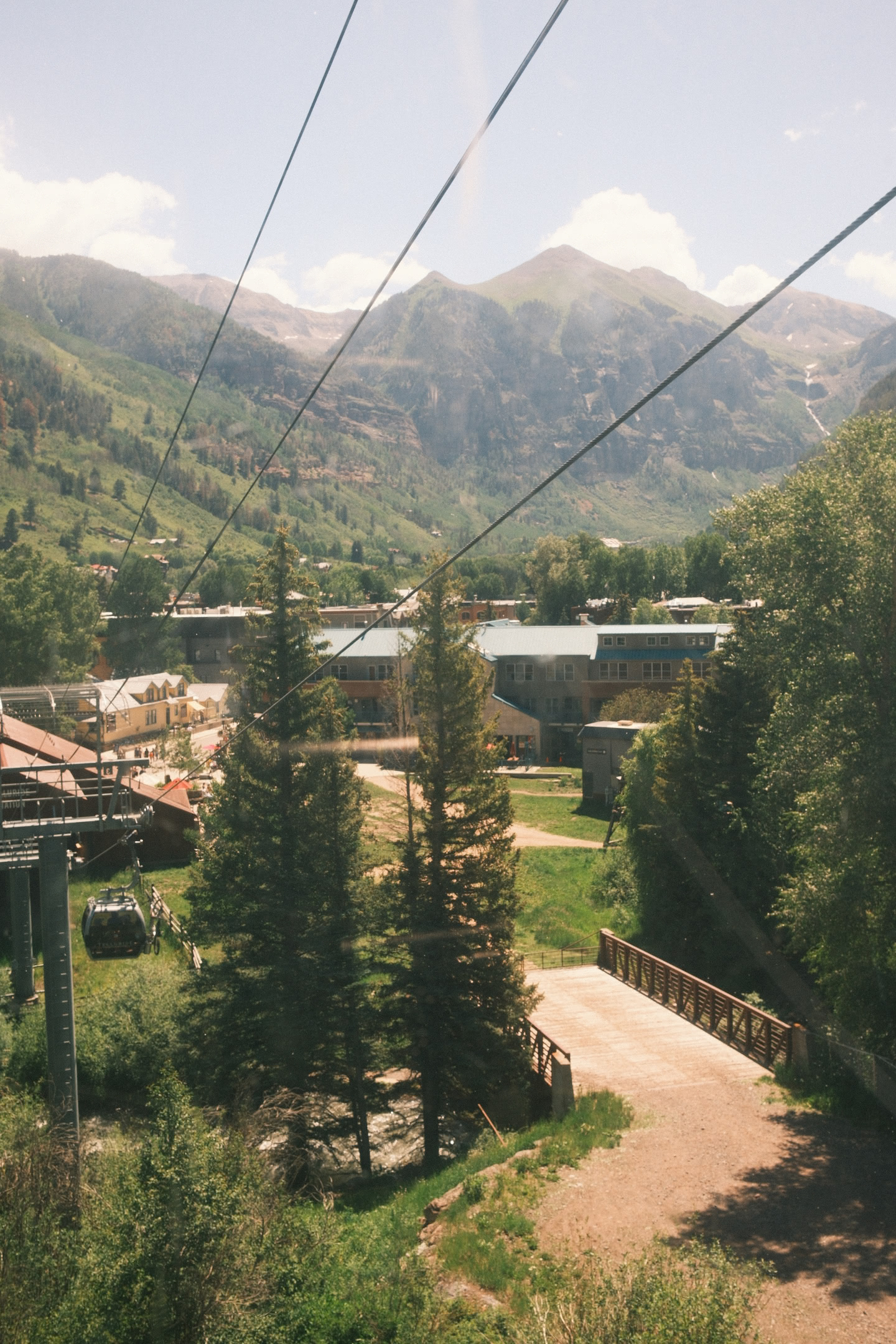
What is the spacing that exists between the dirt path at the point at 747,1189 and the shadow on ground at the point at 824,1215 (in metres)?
0.02

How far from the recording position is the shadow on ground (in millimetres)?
10234

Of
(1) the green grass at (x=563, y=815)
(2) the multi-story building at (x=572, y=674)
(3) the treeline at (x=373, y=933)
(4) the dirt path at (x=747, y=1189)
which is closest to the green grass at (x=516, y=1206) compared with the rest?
(4) the dirt path at (x=747, y=1189)

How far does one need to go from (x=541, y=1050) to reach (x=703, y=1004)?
3784 mm

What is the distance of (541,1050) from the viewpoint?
18.6 meters

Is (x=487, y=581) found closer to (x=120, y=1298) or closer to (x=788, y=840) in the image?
(x=788, y=840)

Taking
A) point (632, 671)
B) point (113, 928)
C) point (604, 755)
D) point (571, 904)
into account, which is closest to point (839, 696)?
point (113, 928)

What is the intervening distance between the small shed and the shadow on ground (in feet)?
124

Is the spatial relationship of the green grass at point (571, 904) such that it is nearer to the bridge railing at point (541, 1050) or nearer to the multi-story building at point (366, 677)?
the bridge railing at point (541, 1050)

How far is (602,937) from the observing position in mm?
23766

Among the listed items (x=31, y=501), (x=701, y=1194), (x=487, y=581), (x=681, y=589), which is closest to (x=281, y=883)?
(x=701, y=1194)

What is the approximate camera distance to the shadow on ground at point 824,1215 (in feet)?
33.6

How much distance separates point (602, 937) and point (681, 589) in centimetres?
10836

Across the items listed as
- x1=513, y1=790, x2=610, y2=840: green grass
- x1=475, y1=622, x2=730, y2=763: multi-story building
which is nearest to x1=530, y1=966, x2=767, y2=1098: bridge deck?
x1=513, y1=790, x2=610, y2=840: green grass

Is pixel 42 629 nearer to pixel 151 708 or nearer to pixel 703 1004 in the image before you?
pixel 151 708
